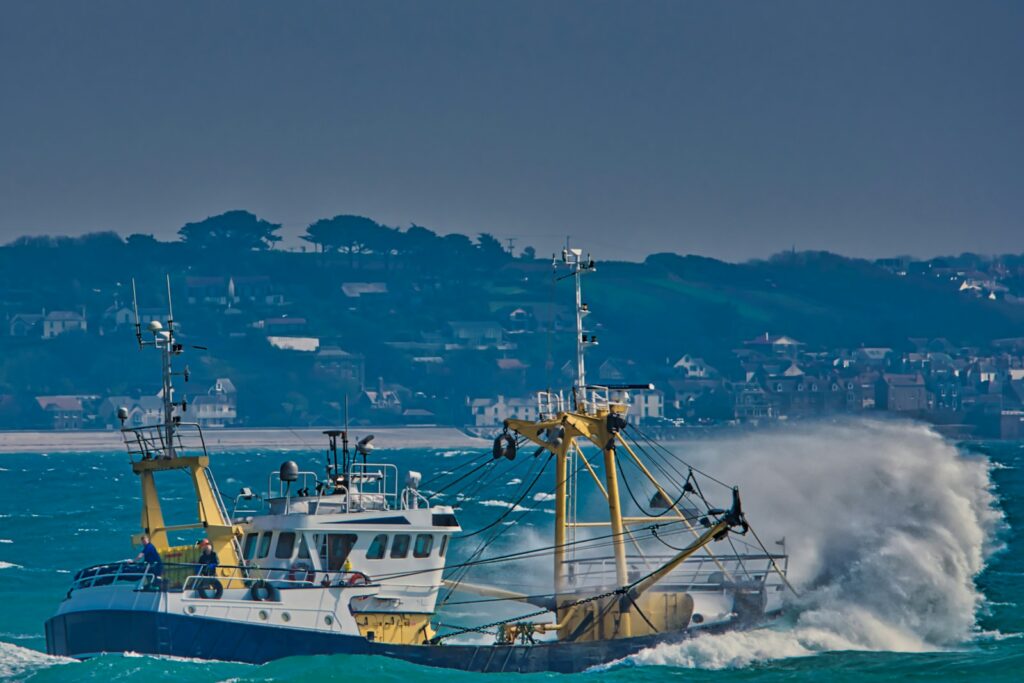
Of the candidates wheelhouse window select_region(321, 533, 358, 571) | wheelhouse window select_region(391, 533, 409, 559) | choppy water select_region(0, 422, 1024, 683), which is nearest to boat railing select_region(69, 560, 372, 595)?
wheelhouse window select_region(321, 533, 358, 571)

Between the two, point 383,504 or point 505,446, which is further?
point 505,446

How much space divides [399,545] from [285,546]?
2575 mm

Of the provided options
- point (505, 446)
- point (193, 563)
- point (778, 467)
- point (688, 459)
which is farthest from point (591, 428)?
point (688, 459)

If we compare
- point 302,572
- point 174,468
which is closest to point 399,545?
point 302,572

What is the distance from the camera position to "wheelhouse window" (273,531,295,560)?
131 feet

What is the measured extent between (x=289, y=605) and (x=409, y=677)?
3.18 m

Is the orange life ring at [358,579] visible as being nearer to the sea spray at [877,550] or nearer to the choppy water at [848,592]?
the choppy water at [848,592]

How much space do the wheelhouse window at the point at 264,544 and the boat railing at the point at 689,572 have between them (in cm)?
708

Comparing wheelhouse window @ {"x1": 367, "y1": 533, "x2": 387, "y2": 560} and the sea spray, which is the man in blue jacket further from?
the sea spray

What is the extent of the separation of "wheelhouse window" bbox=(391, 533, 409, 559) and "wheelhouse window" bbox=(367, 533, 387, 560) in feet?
0.69

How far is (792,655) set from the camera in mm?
40781

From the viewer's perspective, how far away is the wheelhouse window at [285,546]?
3984 cm

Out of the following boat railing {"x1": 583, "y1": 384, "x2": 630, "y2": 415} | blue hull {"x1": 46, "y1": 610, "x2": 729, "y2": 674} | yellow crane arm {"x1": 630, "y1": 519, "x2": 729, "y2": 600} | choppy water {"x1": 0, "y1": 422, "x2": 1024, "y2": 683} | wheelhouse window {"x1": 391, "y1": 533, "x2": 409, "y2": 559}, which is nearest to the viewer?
blue hull {"x1": 46, "y1": 610, "x2": 729, "y2": 674}

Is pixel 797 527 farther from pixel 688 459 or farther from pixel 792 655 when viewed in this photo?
pixel 688 459
